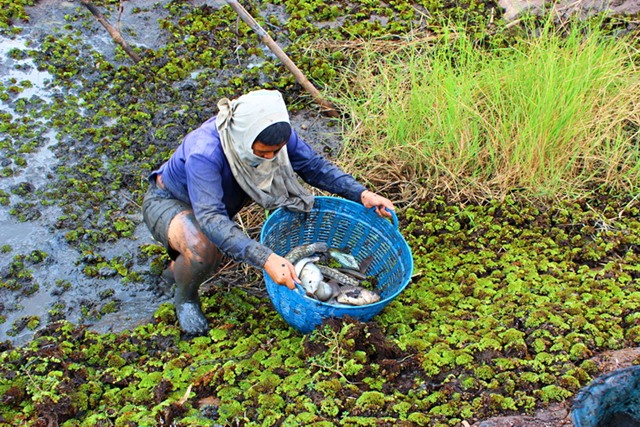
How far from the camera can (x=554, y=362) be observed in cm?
278

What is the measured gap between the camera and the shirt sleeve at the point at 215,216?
9.19 ft

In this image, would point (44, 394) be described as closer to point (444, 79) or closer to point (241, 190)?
point (241, 190)

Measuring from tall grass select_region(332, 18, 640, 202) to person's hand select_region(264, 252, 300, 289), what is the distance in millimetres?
1804

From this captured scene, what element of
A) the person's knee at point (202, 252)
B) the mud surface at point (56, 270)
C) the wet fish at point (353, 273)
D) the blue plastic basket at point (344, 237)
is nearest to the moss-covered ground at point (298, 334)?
the mud surface at point (56, 270)

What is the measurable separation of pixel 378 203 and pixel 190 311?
3.96 feet

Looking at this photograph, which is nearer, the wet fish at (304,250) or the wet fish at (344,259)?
the wet fish at (304,250)

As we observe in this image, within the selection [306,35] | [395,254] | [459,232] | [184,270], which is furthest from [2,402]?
[306,35]

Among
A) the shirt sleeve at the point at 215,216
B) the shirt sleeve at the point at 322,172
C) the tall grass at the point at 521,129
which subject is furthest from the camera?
the tall grass at the point at 521,129

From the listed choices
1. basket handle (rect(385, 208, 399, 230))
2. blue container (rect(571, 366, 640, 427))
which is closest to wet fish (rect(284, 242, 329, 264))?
basket handle (rect(385, 208, 399, 230))

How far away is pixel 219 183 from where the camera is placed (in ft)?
9.78

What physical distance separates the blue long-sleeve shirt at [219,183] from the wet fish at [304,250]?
350mm

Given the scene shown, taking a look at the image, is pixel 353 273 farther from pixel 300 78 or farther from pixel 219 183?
pixel 300 78

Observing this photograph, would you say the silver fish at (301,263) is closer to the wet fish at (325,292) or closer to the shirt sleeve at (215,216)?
→ the wet fish at (325,292)

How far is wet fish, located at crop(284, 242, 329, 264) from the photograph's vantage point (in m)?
3.43
